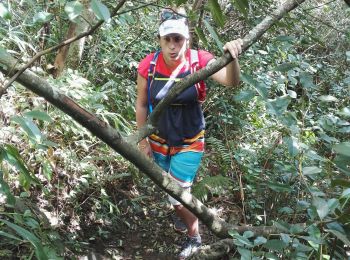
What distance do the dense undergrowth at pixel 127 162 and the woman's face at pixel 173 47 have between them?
1.15ft

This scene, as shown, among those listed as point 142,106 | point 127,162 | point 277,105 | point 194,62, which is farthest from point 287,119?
point 127,162

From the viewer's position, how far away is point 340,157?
187 centimetres

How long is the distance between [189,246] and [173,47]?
5.49 feet

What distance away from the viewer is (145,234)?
3.66m

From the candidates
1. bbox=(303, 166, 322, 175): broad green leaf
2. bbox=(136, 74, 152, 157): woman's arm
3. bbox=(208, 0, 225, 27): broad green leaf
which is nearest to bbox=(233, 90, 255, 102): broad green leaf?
bbox=(303, 166, 322, 175): broad green leaf

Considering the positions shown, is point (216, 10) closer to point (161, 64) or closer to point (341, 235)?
point (341, 235)

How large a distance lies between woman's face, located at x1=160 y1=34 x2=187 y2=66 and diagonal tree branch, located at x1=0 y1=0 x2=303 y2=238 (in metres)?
0.77

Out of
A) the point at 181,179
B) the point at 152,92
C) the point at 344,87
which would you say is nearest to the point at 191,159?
the point at 181,179

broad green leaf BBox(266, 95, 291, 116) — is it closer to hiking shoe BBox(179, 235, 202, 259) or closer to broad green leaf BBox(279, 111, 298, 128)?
broad green leaf BBox(279, 111, 298, 128)

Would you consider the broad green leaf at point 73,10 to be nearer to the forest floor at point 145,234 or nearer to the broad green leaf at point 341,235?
the broad green leaf at point 341,235

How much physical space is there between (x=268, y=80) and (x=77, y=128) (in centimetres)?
255

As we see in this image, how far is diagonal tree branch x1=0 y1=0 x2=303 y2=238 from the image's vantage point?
1.59m

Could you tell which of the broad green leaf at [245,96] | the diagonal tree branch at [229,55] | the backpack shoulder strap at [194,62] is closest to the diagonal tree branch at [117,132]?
the diagonal tree branch at [229,55]

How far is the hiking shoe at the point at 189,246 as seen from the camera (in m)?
3.37
